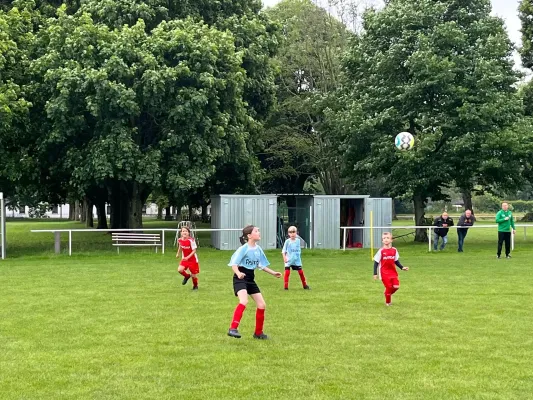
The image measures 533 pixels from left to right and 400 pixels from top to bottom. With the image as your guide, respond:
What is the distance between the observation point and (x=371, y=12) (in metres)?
32.9

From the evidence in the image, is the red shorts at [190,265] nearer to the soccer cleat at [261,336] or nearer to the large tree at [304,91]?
the soccer cleat at [261,336]

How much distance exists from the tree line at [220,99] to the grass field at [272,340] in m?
9.06

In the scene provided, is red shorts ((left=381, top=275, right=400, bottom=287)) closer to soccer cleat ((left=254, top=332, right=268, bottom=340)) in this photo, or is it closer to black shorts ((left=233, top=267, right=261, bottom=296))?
black shorts ((left=233, top=267, right=261, bottom=296))

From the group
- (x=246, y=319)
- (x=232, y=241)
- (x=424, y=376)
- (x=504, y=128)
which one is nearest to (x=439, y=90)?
(x=504, y=128)

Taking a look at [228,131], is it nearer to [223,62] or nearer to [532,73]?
[223,62]

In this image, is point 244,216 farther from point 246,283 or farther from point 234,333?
point 234,333

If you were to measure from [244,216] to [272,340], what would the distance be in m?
17.3

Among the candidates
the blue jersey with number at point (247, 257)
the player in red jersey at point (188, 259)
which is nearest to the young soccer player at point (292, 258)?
the player in red jersey at point (188, 259)

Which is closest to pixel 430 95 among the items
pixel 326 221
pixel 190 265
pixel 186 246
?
pixel 326 221

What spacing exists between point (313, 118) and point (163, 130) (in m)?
15.9

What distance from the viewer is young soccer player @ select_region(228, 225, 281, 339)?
9.11 m

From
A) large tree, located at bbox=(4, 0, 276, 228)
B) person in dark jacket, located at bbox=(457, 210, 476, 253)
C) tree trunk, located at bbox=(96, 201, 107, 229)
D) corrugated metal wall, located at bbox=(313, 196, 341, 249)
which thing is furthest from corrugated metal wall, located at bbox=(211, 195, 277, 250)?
tree trunk, located at bbox=(96, 201, 107, 229)

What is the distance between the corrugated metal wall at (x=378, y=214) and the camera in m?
28.2

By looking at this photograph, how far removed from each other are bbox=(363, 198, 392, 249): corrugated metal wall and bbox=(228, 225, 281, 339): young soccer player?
19046 millimetres
